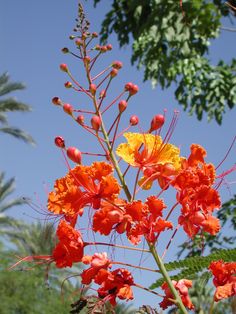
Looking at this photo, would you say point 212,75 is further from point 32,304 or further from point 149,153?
point 32,304

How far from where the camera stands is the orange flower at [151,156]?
132 centimetres

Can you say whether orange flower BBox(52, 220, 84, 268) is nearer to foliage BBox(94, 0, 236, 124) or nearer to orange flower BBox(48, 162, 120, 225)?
orange flower BBox(48, 162, 120, 225)

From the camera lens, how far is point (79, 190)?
1305 millimetres

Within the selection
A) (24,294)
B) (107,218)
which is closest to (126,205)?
(107,218)

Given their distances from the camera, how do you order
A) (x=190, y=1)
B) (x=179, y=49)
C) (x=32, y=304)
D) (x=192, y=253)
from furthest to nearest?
(x=32, y=304), (x=179, y=49), (x=190, y=1), (x=192, y=253)

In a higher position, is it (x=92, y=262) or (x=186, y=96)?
(x=186, y=96)

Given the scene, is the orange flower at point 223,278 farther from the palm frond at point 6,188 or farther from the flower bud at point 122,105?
the palm frond at point 6,188

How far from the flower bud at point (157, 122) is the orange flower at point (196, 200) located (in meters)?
0.16

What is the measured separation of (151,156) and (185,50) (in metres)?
6.43

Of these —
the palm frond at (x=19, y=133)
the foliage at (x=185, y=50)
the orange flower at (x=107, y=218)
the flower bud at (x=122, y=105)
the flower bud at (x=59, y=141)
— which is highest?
the palm frond at (x=19, y=133)

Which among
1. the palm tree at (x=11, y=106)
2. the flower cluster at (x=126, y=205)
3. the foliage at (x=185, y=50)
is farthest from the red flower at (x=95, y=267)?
the palm tree at (x=11, y=106)

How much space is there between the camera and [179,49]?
7.70 m

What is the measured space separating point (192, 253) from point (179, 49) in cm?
291

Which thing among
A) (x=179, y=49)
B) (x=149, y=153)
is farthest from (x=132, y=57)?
(x=149, y=153)
